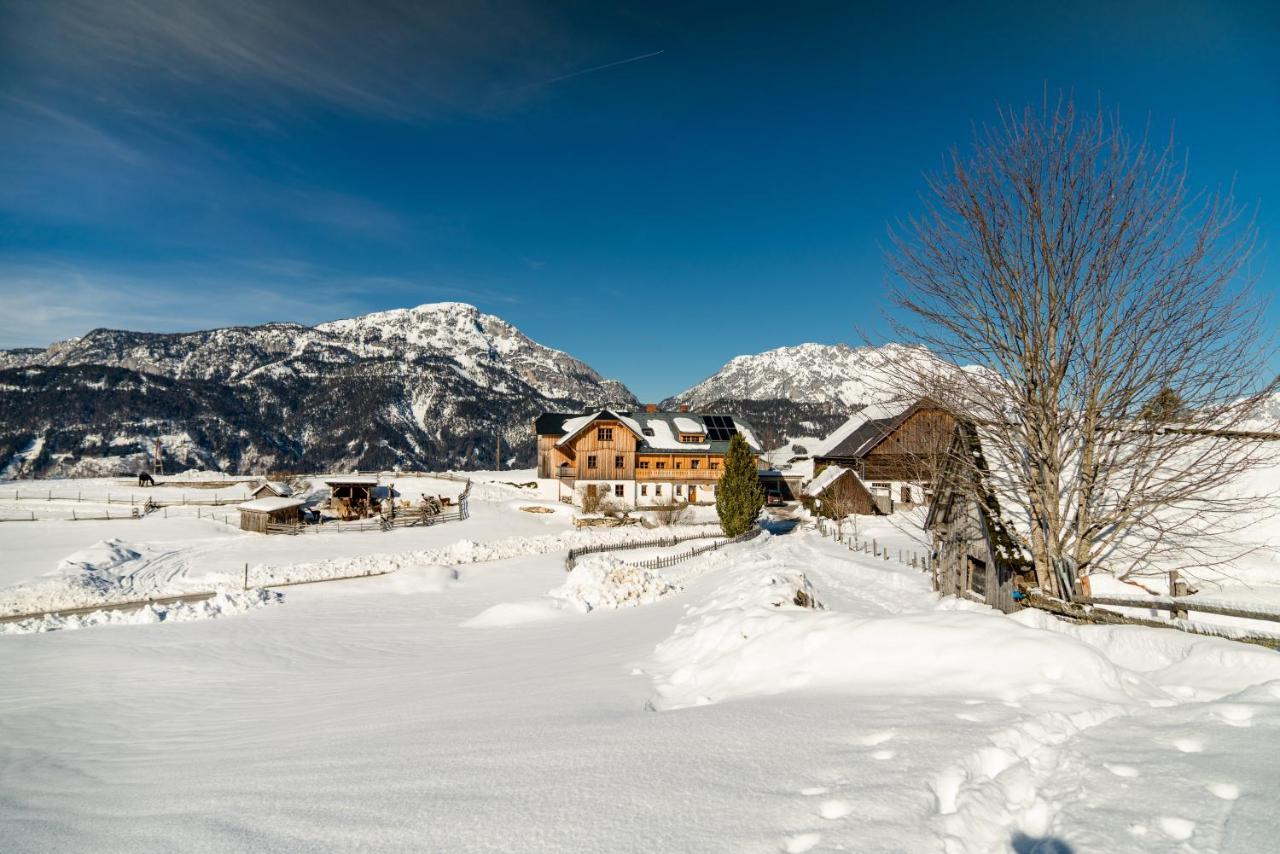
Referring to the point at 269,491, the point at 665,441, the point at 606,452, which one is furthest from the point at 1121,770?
the point at 269,491

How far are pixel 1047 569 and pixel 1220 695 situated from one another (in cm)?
424

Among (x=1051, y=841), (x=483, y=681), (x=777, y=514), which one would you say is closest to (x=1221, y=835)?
(x=1051, y=841)

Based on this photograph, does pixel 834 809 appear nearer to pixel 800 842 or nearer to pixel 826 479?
pixel 800 842

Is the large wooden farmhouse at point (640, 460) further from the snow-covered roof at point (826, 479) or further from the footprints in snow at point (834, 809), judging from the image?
the footprints in snow at point (834, 809)

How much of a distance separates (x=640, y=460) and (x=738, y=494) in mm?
20996

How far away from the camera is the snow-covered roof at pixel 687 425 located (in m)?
55.7

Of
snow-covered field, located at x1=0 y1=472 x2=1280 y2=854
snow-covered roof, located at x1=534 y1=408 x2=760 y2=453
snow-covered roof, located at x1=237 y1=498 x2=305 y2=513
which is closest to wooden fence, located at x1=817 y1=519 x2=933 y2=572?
snow-covered field, located at x1=0 y1=472 x2=1280 y2=854

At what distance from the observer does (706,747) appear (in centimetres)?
486

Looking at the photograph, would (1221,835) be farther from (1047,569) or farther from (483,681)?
(483,681)

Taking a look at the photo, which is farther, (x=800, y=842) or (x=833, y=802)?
(x=833, y=802)

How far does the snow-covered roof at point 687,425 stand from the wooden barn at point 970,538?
38.2m

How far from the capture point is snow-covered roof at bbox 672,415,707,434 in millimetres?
55656

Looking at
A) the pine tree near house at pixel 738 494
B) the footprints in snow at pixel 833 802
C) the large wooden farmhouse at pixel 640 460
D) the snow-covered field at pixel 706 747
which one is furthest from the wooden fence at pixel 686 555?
the footprints in snow at pixel 833 802

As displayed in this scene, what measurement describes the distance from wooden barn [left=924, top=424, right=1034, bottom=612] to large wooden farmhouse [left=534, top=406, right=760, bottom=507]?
35.1 metres
